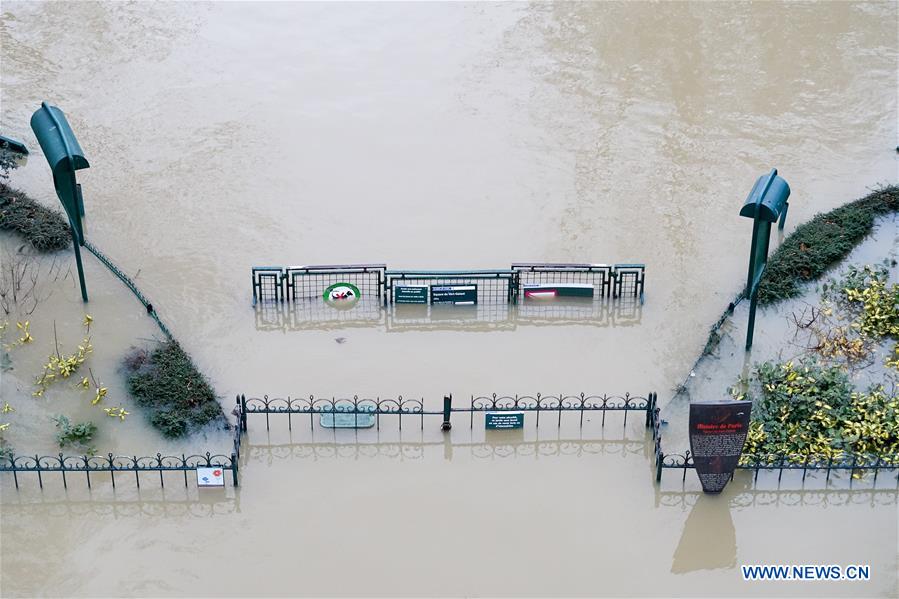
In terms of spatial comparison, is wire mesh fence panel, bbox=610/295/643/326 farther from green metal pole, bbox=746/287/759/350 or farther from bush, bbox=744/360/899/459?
bush, bbox=744/360/899/459

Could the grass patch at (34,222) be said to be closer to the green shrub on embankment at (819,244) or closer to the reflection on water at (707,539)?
the reflection on water at (707,539)

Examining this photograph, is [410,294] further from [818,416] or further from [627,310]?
[818,416]

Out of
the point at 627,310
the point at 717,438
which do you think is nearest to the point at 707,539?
the point at 717,438

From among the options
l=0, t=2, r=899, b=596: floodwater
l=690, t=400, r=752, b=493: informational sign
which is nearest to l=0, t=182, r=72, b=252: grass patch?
l=0, t=2, r=899, b=596: floodwater

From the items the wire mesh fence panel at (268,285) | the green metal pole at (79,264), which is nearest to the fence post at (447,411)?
the wire mesh fence panel at (268,285)

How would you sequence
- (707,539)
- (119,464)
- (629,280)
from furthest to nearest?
(629,280) < (119,464) < (707,539)

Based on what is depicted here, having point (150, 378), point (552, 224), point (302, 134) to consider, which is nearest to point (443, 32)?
point (302, 134)
